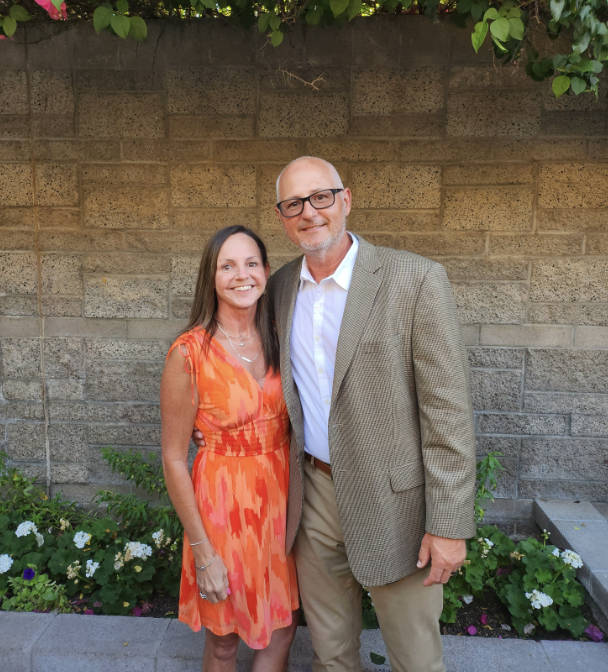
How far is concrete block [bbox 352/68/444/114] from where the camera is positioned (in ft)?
9.96

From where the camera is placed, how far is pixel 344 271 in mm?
1976

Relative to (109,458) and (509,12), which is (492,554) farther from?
(509,12)

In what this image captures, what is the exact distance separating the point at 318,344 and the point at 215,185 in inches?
65.0

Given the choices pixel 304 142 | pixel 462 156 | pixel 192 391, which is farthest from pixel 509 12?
pixel 192 391

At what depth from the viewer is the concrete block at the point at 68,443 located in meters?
3.46

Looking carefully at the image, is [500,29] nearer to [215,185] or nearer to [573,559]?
[215,185]

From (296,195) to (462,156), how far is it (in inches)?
61.2

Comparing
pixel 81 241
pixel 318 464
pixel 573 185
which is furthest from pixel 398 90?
pixel 318 464

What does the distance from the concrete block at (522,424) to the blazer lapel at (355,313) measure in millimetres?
1778

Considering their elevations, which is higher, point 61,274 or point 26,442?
point 61,274

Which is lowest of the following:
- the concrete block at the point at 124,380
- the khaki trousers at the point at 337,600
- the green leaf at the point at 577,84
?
the khaki trousers at the point at 337,600

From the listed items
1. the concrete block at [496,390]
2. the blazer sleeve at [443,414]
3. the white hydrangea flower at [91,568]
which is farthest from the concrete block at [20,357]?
the concrete block at [496,390]

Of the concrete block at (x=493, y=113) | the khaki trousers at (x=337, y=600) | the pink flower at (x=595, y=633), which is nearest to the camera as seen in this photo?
the khaki trousers at (x=337, y=600)

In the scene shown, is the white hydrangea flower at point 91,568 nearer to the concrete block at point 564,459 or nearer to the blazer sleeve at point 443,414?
the blazer sleeve at point 443,414
